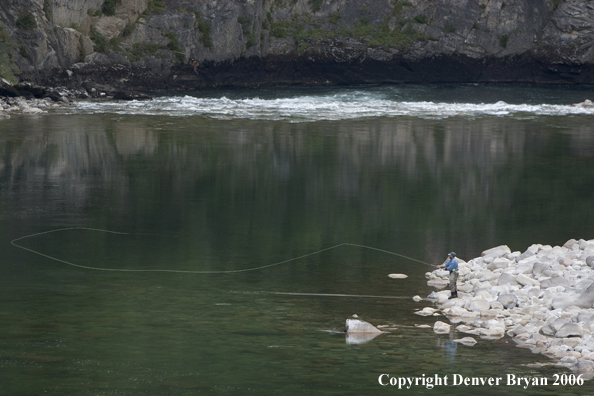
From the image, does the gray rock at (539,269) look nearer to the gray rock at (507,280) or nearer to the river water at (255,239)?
the gray rock at (507,280)

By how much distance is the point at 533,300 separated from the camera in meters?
15.2

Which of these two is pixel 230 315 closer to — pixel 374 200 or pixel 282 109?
pixel 374 200

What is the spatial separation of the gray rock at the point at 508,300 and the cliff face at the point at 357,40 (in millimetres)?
52676

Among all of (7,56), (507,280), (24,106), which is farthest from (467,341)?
(7,56)

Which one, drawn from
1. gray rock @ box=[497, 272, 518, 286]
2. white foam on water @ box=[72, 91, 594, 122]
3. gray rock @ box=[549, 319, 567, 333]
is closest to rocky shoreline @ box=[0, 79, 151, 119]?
white foam on water @ box=[72, 91, 594, 122]

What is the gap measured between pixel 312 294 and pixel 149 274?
11.7 feet

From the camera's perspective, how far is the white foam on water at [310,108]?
48.2 meters

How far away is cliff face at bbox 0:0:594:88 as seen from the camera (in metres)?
66.6

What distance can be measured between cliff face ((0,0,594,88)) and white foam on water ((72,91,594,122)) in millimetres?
10443

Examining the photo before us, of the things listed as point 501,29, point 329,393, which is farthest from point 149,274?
point 501,29

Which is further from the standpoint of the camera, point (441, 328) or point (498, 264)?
point (498, 264)

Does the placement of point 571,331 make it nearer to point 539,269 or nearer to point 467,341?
point 467,341

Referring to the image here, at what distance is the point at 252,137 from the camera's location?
38562 mm

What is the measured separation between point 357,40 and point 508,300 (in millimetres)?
62750
